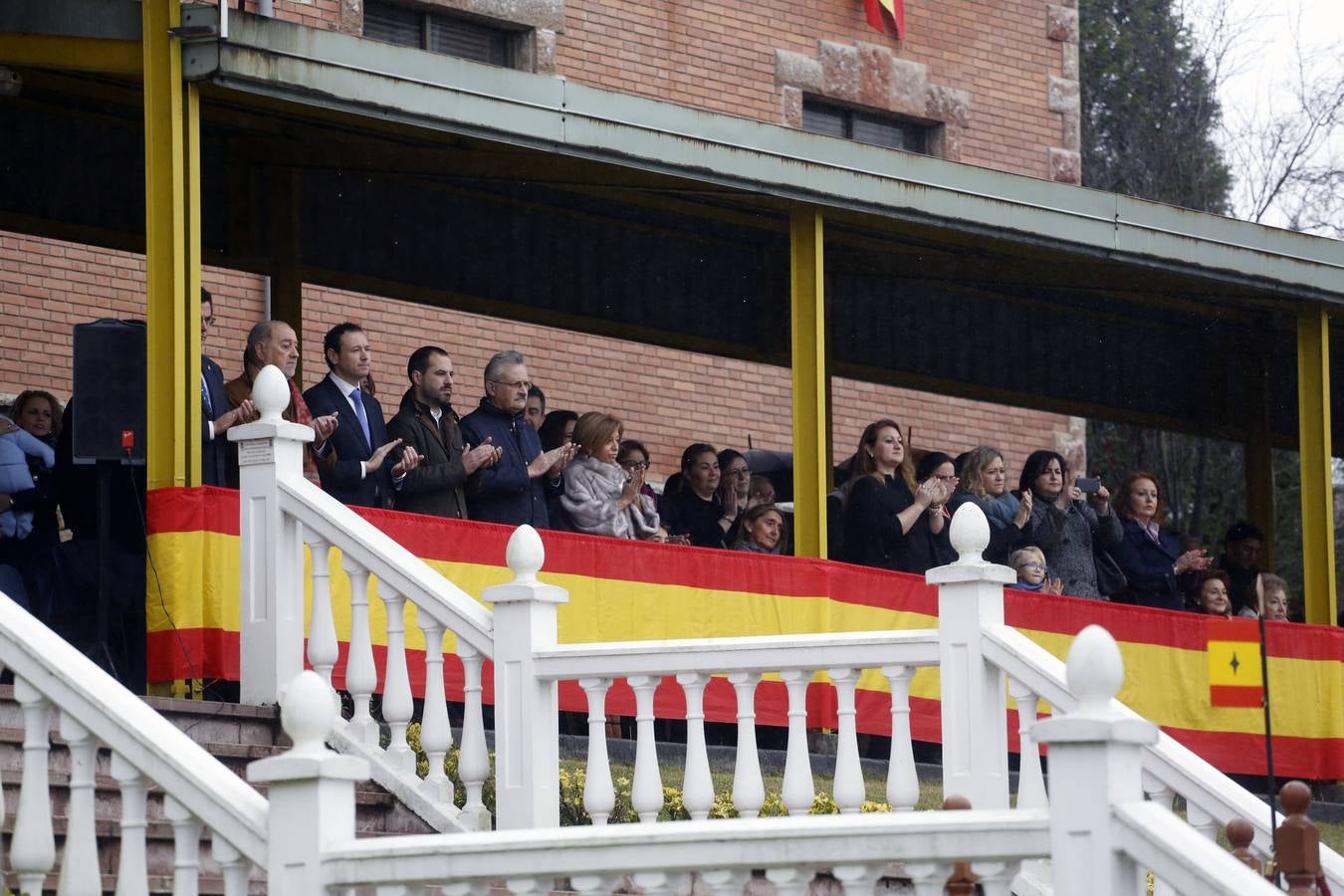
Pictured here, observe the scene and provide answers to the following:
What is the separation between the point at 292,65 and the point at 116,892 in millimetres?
4664

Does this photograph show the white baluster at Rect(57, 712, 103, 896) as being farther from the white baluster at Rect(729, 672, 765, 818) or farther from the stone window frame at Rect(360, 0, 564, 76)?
the stone window frame at Rect(360, 0, 564, 76)

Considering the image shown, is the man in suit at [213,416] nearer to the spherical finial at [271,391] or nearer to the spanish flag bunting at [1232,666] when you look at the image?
the spherical finial at [271,391]

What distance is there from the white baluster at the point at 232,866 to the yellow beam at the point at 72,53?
483 centimetres

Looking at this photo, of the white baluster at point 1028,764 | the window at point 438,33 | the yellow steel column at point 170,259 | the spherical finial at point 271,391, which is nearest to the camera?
the white baluster at point 1028,764

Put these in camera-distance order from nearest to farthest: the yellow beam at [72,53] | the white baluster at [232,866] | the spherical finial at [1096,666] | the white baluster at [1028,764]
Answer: the spherical finial at [1096,666]
the white baluster at [232,866]
the white baluster at [1028,764]
the yellow beam at [72,53]

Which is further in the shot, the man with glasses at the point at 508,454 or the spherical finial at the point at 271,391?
the man with glasses at the point at 508,454

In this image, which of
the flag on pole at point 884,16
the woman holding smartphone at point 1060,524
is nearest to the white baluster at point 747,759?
the woman holding smartphone at point 1060,524

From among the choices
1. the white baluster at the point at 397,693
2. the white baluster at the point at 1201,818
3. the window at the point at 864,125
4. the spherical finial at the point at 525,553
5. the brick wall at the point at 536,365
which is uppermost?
the window at the point at 864,125

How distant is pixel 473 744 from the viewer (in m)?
8.18

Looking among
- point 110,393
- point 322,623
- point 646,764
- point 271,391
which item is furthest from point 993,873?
point 110,393

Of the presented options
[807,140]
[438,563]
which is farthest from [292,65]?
[807,140]

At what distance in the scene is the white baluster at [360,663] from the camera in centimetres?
841

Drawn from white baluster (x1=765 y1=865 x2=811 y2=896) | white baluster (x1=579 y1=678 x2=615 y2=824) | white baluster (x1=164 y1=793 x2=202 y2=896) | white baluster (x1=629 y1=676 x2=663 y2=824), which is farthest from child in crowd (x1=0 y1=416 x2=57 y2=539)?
white baluster (x1=765 y1=865 x2=811 y2=896)

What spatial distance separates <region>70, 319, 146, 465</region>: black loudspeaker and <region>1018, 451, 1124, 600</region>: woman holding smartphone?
498cm
